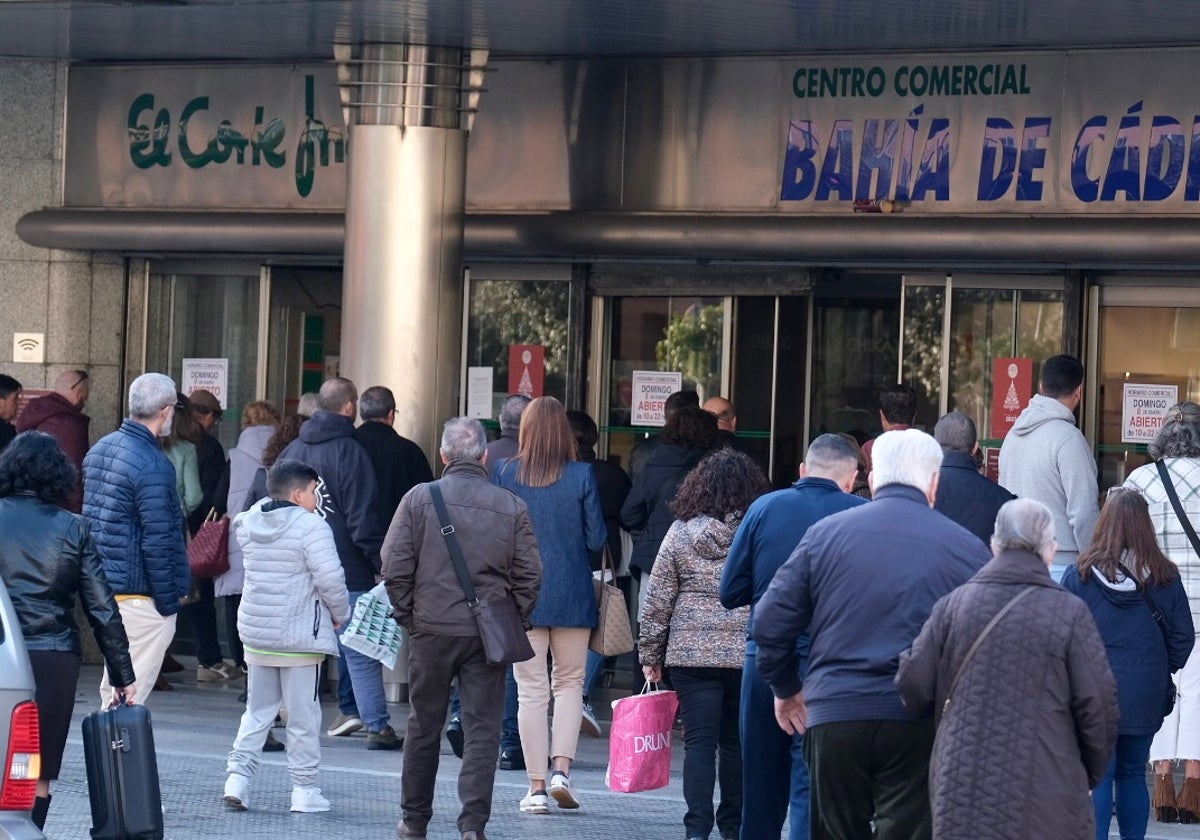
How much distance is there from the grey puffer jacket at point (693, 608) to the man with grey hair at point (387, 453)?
2917mm

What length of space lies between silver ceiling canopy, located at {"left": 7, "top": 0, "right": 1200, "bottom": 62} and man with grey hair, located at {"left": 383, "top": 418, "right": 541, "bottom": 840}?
3.50 m

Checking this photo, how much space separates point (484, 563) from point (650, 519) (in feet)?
6.98

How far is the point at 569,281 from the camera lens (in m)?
13.8

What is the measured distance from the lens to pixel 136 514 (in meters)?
8.92

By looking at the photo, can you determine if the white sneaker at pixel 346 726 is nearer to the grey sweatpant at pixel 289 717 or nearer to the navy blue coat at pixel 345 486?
the navy blue coat at pixel 345 486

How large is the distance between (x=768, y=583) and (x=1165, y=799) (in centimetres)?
328

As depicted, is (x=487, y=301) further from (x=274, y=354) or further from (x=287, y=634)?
(x=287, y=634)

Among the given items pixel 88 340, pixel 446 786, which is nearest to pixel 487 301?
pixel 88 340

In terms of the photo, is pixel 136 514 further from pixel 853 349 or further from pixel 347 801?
pixel 853 349

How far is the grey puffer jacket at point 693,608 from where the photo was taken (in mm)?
8180

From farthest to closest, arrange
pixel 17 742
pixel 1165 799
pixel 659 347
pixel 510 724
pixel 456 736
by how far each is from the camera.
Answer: pixel 659 347 → pixel 510 724 → pixel 456 736 → pixel 1165 799 → pixel 17 742

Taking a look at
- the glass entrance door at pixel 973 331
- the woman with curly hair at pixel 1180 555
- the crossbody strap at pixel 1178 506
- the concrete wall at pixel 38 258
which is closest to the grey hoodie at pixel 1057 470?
the woman with curly hair at pixel 1180 555

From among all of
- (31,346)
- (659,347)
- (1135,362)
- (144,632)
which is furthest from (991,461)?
(31,346)

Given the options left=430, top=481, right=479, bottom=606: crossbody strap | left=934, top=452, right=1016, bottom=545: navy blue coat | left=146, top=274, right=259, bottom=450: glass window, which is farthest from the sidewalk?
left=146, top=274, right=259, bottom=450: glass window
